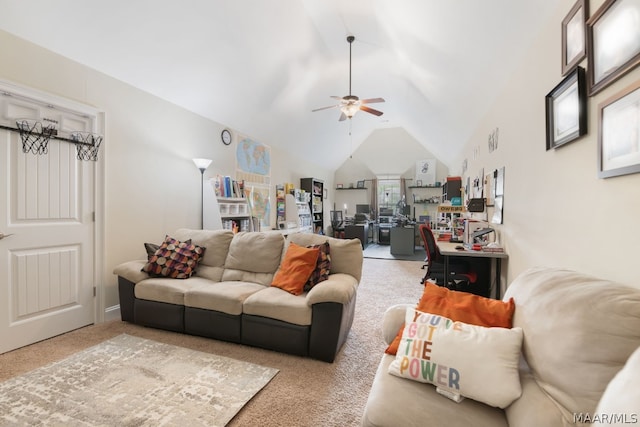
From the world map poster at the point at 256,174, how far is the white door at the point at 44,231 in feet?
7.75

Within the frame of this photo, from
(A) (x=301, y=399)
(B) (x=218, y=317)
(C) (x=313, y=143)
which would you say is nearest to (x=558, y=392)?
(A) (x=301, y=399)

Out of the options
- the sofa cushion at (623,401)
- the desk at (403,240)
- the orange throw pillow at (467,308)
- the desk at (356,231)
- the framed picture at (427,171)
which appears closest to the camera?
the sofa cushion at (623,401)

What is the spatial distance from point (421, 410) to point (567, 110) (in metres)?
1.71

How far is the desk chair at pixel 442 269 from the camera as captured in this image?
126 inches

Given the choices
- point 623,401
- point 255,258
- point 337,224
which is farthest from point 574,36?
point 337,224

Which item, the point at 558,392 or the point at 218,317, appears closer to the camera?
the point at 558,392

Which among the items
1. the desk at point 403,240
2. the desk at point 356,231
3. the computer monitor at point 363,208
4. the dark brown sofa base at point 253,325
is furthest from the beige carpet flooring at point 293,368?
the computer monitor at point 363,208

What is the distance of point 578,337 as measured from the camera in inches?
35.7

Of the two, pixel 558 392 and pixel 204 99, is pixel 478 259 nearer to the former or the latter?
pixel 558 392

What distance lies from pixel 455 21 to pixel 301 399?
3.06m

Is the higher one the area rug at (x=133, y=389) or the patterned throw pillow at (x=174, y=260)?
the patterned throw pillow at (x=174, y=260)

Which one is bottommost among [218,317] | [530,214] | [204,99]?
[218,317]

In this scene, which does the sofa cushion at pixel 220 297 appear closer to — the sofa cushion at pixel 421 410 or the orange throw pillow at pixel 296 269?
the orange throw pillow at pixel 296 269

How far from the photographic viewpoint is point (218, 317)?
2434 mm
